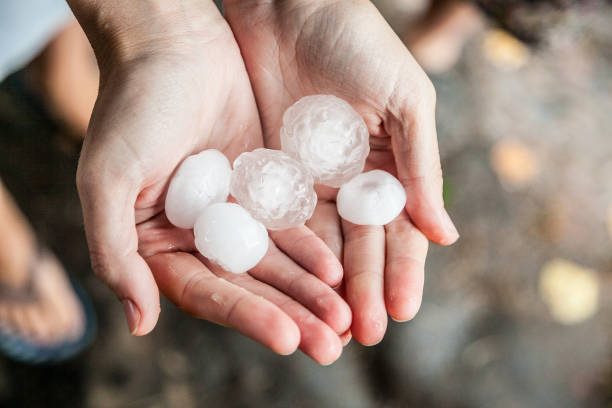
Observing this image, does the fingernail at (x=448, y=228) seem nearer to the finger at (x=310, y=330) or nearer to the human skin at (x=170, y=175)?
the human skin at (x=170, y=175)

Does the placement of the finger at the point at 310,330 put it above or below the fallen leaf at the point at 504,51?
above

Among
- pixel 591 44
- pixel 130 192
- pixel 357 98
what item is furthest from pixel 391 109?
pixel 591 44

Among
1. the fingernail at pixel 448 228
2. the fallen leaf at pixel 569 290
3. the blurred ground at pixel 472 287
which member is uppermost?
the fingernail at pixel 448 228

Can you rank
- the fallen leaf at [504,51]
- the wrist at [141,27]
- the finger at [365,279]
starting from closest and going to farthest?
the finger at [365,279]
the wrist at [141,27]
the fallen leaf at [504,51]

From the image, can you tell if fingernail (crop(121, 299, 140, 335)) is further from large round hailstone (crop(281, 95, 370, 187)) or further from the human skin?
large round hailstone (crop(281, 95, 370, 187))

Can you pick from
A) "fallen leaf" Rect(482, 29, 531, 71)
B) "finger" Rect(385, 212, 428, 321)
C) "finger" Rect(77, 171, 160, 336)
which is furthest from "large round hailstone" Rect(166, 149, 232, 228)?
"fallen leaf" Rect(482, 29, 531, 71)

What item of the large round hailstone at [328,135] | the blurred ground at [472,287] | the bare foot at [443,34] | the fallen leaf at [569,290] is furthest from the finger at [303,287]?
the bare foot at [443,34]
